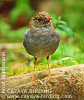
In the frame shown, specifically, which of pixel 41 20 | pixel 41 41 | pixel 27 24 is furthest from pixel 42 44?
pixel 27 24

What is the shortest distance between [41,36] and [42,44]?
0.13m

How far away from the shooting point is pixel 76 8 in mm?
11375

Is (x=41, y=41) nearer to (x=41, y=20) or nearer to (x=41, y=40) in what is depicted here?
(x=41, y=40)

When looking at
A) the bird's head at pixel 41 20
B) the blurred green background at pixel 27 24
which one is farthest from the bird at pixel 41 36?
the blurred green background at pixel 27 24

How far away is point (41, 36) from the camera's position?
3600mm

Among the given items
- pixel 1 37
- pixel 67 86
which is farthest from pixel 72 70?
pixel 1 37

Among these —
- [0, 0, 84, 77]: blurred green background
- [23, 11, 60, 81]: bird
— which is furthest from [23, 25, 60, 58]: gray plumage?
[0, 0, 84, 77]: blurred green background

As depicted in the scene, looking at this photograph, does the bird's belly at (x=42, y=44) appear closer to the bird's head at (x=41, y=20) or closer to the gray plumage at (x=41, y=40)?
the gray plumage at (x=41, y=40)

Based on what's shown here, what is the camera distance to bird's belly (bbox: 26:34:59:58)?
360 centimetres

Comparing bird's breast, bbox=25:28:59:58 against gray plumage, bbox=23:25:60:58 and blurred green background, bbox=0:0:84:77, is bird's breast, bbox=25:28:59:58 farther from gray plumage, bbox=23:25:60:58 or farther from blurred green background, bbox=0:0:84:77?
blurred green background, bbox=0:0:84:77

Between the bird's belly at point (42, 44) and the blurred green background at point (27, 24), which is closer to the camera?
the bird's belly at point (42, 44)

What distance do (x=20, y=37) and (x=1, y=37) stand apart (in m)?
1.02

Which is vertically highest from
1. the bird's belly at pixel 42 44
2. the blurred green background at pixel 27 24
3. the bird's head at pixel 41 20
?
the blurred green background at pixel 27 24

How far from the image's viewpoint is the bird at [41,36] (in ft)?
11.8
